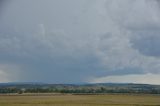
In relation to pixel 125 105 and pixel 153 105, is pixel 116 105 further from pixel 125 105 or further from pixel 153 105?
pixel 153 105

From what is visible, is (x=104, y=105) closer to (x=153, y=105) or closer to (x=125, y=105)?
(x=125, y=105)

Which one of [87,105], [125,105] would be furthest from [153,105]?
[87,105]

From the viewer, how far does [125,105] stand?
61.8 m

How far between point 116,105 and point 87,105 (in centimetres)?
463

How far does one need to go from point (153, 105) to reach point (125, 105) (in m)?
4.49

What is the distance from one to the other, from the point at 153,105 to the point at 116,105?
18.8 feet

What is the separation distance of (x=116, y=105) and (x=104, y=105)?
2.05 m

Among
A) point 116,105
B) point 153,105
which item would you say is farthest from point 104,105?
point 153,105

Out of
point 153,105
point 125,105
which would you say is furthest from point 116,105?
point 153,105

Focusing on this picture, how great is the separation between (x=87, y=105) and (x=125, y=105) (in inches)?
230

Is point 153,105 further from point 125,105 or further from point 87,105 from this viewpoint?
point 87,105

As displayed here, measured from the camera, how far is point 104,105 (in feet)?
205

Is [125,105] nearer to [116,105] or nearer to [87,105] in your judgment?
[116,105]

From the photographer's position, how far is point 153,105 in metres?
62.6
